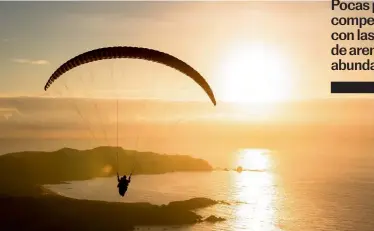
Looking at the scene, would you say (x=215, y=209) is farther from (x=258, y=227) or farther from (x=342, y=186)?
(x=342, y=186)

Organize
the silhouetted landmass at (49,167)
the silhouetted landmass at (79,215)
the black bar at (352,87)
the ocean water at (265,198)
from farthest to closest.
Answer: the silhouetted landmass at (49,167) < the ocean water at (265,198) < the silhouetted landmass at (79,215) < the black bar at (352,87)

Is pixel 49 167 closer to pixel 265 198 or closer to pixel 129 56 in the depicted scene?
pixel 265 198

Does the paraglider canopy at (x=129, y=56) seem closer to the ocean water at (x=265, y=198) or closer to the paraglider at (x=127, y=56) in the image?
the paraglider at (x=127, y=56)

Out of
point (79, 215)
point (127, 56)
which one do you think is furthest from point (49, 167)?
point (127, 56)

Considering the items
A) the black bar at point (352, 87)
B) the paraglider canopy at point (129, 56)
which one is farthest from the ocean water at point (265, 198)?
the paraglider canopy at point (129, 56)

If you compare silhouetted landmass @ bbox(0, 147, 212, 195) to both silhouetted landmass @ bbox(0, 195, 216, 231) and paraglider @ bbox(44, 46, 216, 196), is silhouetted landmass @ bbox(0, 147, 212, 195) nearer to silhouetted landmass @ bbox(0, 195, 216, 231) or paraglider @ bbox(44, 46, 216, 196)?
silhouetted landmass @ bbox(0, 195, 216, 231)

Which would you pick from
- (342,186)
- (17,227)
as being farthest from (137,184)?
(17,227)
